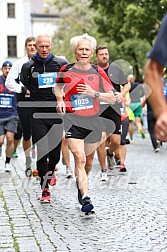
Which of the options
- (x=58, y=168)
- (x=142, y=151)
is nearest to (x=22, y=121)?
(x=58, y=168)

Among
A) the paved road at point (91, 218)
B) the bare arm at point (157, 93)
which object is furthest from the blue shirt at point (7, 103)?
the bare arm at point (157, 93)

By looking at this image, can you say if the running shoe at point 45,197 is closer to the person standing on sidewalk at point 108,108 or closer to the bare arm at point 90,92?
the bare arm at point 90,92

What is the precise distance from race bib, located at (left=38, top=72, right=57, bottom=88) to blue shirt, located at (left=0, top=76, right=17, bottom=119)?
3513 millimetres

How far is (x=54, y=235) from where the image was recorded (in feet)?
21.2

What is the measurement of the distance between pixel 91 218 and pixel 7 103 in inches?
206

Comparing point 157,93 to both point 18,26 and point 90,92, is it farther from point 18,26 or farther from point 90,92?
point 18,26

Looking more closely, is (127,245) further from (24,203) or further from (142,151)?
(142,151)

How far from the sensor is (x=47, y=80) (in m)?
8.66

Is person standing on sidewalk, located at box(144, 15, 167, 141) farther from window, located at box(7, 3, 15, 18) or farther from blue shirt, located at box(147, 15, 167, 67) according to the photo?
window, located at box(7, 3, 15, 18)

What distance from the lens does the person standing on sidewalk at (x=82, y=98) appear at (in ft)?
25.3

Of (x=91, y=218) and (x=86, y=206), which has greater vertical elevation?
(x=86, y=206)

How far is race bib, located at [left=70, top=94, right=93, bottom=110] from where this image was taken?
779cm

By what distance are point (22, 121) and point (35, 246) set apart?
5003 mm

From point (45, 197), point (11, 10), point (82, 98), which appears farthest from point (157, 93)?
point (11, 10)
